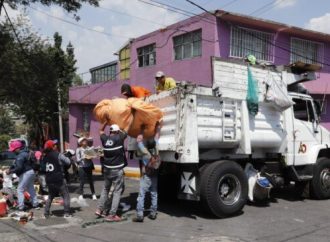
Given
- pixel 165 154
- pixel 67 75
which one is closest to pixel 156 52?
pixel 165 154

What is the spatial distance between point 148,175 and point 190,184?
0.79m

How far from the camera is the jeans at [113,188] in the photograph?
8.92 meters

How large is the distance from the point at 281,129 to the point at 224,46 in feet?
24.0

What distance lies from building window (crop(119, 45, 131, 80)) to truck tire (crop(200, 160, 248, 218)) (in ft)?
45.5

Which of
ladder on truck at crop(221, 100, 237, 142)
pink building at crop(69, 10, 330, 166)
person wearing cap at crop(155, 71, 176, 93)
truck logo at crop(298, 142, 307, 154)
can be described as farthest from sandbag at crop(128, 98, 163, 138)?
pink building at crop(69, 10, 330, 166)

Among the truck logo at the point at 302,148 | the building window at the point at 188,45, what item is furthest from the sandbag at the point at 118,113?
the building window at the point at 188,45

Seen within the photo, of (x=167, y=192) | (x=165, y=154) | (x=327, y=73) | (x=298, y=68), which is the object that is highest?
(x=327, y=73)

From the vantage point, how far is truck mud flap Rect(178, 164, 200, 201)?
8.93 metres

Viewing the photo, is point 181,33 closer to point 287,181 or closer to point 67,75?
point 287,181

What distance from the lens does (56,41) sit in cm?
3581

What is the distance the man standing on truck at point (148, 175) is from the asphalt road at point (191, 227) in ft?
0.68

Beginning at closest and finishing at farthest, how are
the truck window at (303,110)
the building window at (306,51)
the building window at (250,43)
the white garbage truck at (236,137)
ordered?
the white garbage truck at (236,137) < the truck window at (303,110) < the building window at (250,43) < the building window at (306,51)

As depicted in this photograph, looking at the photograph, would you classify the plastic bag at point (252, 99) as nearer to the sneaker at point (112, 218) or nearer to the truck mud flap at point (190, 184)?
the truck mud flap at point (190, 184)

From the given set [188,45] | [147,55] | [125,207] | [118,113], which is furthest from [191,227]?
[147,55]
